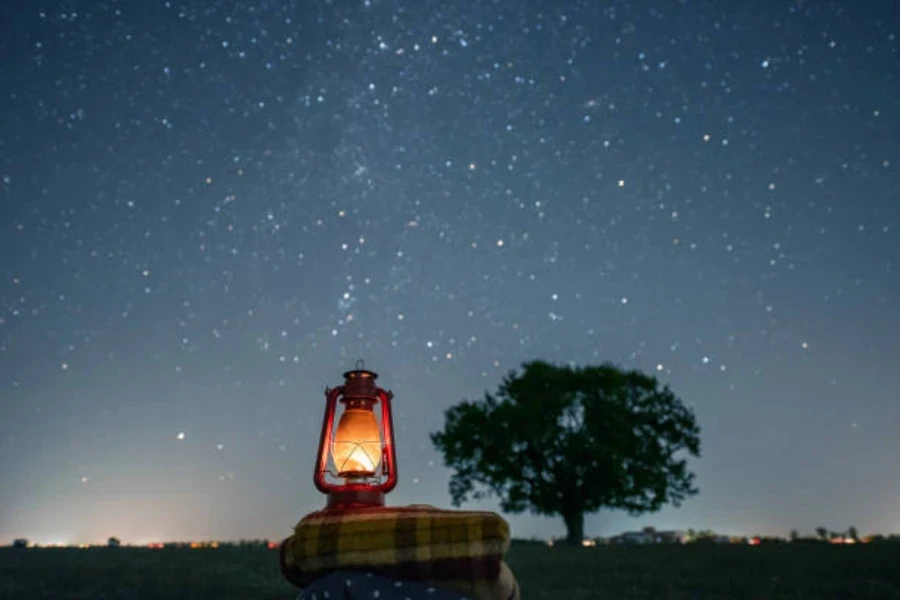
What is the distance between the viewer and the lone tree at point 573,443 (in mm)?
28062

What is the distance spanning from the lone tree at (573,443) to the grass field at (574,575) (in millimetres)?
12584

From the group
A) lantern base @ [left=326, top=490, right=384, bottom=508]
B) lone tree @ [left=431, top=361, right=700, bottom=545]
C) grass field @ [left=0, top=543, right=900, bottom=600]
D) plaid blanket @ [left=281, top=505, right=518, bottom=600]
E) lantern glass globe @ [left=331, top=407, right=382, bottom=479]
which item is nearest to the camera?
plaid blanket @ [left=281, top=505, right=518, bottom=600]

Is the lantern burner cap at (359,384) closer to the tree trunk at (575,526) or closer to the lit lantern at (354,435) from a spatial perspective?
the lit lantern at (354,435)

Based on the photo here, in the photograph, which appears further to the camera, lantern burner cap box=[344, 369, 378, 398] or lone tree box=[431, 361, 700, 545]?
lone tree box=[431, 361, 700, 545]

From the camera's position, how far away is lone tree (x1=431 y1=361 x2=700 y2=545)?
28062 mm

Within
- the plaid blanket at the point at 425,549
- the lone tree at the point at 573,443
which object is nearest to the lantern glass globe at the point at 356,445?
the plaid blanket at the point at 425,549

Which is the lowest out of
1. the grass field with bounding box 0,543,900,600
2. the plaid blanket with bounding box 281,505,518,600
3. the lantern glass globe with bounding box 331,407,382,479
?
the grass field with bounding box 0,543,900,600

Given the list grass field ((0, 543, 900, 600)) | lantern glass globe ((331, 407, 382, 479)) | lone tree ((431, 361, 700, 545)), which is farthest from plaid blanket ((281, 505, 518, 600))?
lone tree ((431, 361, 700, 545))

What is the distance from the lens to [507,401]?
3036 centimetres

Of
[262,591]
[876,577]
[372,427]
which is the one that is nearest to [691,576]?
[876,577]

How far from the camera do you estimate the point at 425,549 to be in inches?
86.7

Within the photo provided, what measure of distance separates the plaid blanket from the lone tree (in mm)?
26180

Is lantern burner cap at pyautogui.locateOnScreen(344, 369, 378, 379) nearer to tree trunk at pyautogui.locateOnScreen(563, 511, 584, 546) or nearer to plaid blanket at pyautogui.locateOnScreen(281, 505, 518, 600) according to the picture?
plaid blanket at pyautogui.locateOnScreen(281, 505, 518, 600)

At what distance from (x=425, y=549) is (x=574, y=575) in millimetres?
11019
